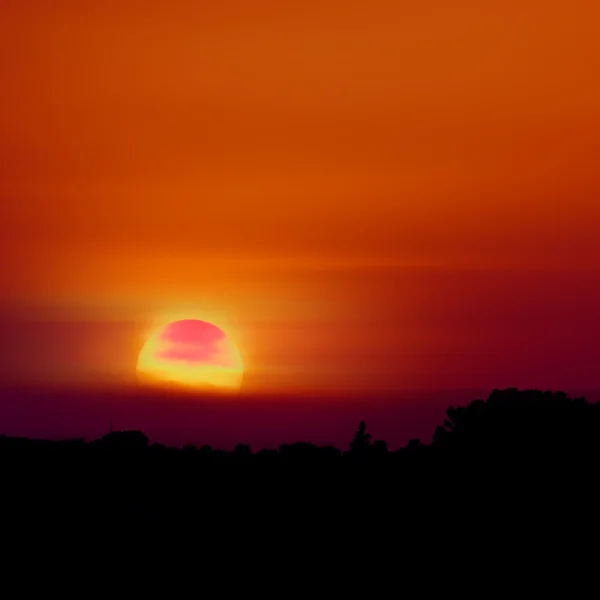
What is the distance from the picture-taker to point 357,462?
8119 centimetres

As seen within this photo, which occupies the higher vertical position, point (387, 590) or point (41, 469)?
point (41, 469)

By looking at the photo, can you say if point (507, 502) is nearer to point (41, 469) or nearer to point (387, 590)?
point (387, 590)

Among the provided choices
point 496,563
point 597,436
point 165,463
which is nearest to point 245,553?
point 496,563

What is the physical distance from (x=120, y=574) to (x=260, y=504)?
10040mm

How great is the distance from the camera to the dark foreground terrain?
69.2m

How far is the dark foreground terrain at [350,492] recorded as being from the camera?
6925 centimetres

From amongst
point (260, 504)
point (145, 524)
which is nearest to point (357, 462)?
point (260, 504)

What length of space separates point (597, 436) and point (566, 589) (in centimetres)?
1561

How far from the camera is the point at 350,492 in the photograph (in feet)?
247

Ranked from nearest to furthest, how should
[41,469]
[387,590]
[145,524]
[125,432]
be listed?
1. [387,590]
2. [145,524]
3. [41,469]
4. [125,432]

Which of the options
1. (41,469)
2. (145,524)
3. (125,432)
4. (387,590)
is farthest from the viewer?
(125,432)

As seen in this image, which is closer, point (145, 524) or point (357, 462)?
point (145, 524)

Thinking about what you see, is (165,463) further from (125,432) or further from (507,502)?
(507,502)

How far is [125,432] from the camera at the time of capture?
3484 inches
